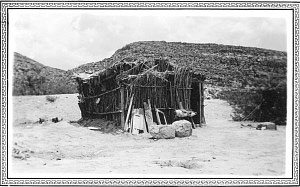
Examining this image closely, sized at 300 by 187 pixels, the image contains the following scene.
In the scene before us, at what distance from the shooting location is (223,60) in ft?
77.7

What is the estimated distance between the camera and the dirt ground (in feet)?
26.1

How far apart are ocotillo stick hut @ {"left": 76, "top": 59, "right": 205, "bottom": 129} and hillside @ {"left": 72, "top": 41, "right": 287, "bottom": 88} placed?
57 cm

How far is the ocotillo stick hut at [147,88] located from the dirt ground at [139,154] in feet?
6.52

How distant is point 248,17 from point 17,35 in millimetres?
5676

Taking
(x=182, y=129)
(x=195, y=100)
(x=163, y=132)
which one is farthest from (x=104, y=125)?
(x=195, y=100)

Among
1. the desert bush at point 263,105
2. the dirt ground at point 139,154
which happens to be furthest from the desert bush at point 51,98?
the desert bush at point 263,105

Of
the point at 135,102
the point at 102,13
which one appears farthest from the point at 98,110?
the point at 102,13

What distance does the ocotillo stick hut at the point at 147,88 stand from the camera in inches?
483

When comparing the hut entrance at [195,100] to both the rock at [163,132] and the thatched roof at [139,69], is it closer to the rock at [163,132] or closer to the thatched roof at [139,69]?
the thatched roof at [139,69]

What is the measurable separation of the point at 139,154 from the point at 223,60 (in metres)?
16.1

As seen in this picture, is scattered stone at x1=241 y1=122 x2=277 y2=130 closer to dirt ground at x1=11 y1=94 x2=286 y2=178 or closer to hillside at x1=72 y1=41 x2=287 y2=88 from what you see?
dirt ground at x1=11 y1=94 x2=286 y2=178

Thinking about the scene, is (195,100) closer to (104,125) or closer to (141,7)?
(104,125)

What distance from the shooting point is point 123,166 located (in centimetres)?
813

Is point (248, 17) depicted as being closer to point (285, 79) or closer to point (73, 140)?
point (285, 79)
